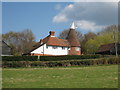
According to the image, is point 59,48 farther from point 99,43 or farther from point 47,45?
point 99,43

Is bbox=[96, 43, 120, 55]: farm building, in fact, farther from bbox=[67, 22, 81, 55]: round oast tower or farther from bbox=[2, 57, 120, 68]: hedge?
bbox=[2, 57, 120, 68]: hedge

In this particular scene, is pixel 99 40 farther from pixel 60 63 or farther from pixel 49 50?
pixel 60 63

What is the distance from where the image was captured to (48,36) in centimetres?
5316

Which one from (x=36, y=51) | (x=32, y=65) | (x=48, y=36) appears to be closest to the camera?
(x=32, y=65)

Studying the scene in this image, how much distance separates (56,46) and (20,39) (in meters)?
24.8

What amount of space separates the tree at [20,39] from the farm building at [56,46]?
18.0 metres

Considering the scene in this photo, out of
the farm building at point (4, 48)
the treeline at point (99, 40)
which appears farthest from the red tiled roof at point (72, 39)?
the farm building at point (4, 48)

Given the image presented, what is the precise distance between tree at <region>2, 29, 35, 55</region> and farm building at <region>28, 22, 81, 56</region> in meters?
18.0

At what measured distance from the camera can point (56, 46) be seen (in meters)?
50.7

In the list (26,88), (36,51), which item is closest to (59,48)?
(36,51)

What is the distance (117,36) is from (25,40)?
3396 cm

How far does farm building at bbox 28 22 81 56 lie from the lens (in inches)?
1933

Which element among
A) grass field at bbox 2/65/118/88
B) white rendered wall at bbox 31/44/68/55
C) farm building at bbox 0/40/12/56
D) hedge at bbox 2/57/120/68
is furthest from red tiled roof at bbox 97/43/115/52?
grass field at bbox 2/65/118/88

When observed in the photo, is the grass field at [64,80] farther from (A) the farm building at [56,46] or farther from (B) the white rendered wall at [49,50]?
(A) the farm building at [56,46]
